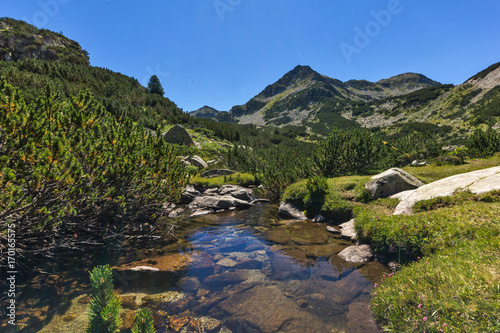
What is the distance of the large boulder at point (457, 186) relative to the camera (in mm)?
7673

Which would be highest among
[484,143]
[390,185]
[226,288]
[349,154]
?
[349,154]

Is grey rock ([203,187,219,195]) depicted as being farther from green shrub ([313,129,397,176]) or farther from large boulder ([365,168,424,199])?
large boulder ([365,168,424,199])

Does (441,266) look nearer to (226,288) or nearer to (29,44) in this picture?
(226,288)

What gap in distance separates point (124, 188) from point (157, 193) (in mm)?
1718

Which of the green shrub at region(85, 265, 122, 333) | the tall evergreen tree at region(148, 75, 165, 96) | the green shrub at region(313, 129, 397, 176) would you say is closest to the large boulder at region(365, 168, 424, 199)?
the green shrub at region(313, 129, 397, 176)

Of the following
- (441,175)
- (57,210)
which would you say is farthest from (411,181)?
(57,210)

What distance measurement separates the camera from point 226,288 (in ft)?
20.7

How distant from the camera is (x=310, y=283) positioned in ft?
20.9

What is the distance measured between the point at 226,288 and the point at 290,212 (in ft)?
27.9

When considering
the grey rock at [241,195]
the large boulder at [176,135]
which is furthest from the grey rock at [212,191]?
the large boulder at [176,135]

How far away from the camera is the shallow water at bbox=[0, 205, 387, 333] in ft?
15.5

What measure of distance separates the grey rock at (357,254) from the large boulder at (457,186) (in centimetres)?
257

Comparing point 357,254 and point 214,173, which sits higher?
point 214,173

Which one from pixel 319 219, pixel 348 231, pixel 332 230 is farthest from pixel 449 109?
pixel 348 231
